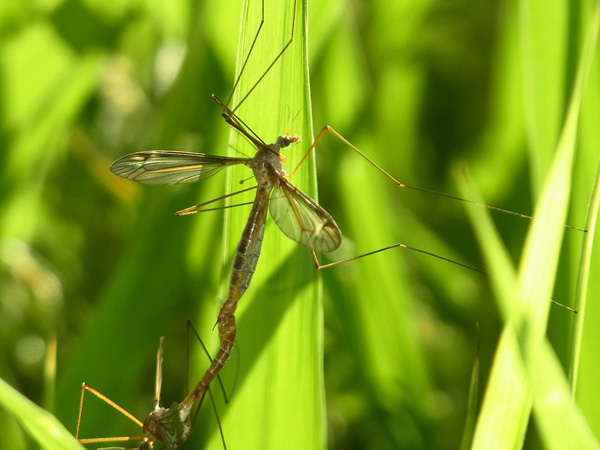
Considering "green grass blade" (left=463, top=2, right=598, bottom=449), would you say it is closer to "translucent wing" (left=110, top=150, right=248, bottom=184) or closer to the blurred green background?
the blurred green background

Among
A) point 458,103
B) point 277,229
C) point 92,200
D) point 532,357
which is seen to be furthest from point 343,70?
point 532,357

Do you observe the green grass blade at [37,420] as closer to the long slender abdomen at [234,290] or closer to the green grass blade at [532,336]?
the long slender abdomen at [234,290]

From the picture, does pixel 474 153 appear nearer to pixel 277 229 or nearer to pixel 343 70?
pixel 343 70

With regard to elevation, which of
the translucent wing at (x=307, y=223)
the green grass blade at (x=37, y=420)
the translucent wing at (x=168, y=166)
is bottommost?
the green grass blade at (x=37, y=420)

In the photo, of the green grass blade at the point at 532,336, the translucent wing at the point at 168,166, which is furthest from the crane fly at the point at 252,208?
the green grass blade at the point at 532,336

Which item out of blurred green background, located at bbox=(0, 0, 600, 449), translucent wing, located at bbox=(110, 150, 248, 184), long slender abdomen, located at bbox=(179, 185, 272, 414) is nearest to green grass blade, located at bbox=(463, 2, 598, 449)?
blurred green background, located at bbox=(0, 0, 600, 449)

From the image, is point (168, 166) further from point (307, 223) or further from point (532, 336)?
point (532, 336)

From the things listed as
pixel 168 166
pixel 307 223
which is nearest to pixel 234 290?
pixel 307 223
